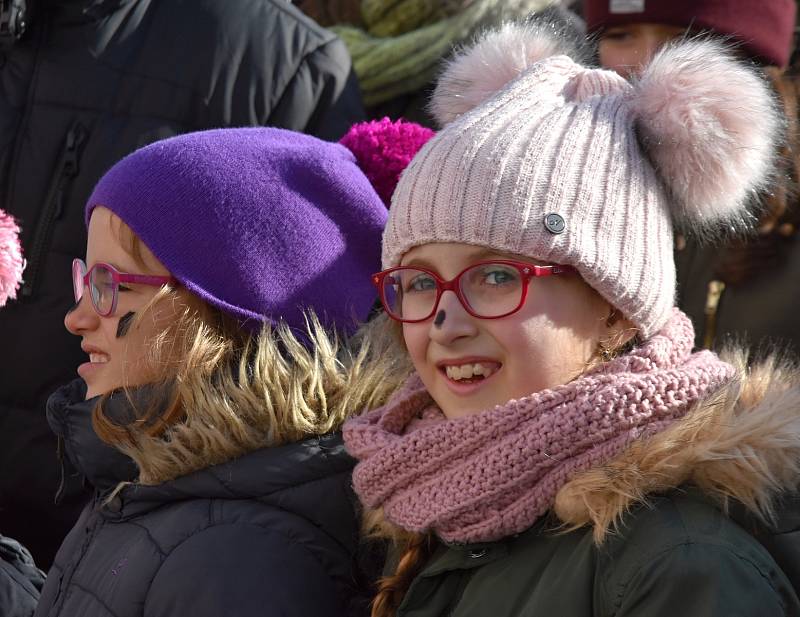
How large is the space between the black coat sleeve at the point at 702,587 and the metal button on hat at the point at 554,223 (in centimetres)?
48

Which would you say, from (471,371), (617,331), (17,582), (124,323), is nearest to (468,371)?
(471,371)

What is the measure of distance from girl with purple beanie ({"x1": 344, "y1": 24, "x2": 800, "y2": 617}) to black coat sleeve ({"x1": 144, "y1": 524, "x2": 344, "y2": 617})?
0.12 m

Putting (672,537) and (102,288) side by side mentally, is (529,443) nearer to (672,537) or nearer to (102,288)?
(672,537)

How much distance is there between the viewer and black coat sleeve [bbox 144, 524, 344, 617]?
1.66 meters

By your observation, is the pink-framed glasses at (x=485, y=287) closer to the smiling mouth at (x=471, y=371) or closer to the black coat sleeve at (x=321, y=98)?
the smiling mouth at (x=471, y=371)

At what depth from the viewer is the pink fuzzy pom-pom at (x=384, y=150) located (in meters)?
2.28

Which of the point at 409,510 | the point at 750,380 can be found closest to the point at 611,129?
the point at 750,380

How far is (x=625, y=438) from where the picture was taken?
1.51 metres

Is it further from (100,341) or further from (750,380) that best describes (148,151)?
(750,380)

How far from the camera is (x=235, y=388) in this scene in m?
1.91

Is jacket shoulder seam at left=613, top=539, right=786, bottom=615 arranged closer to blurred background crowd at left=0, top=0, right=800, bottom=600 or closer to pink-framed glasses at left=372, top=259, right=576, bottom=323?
pink-framed glasses at left=372, top=259, right=576, bottom=323

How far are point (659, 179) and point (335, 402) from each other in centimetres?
67

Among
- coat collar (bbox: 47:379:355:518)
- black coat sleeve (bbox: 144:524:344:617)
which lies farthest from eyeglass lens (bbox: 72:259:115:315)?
black coat sleeve (bbox: 144:524:344:617)

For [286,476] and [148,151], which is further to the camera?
[148,151]
